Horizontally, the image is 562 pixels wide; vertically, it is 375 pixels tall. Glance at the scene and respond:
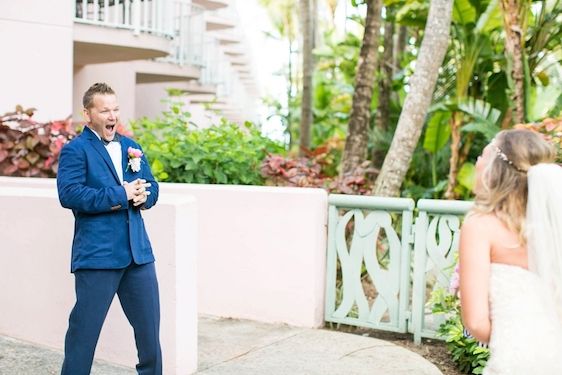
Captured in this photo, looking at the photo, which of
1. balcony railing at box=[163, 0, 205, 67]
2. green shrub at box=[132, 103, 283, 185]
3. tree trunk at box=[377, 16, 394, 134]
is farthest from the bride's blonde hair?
balcony railing at box=[163, 0, 205, 67]

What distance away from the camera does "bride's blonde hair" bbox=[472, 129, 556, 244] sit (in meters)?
2.91

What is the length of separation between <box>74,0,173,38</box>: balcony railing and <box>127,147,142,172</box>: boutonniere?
8.30 meters

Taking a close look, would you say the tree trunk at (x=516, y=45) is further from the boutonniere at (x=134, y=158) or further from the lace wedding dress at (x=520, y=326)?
the lace wedding dress at (x=520, y=326)

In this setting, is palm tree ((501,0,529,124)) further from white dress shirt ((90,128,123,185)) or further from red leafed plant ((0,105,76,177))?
white dress shirt ((90,128,123,185))

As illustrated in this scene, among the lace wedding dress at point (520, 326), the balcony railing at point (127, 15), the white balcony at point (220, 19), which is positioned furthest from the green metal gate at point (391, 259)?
the white balcony at point (220, 19)

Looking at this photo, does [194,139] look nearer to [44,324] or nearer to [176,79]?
[44,324]

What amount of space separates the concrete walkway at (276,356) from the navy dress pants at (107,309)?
82 cm

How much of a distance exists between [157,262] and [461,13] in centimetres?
773

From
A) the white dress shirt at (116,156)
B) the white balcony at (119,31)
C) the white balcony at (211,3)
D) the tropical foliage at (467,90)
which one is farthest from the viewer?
the white balcony at (211,3)

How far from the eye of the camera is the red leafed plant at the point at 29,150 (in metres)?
7.98

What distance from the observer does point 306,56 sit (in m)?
16.1

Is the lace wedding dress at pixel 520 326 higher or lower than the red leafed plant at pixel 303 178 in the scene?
lower

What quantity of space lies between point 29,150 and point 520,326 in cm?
621

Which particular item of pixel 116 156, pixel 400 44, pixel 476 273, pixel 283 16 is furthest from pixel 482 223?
pixel 283 16
